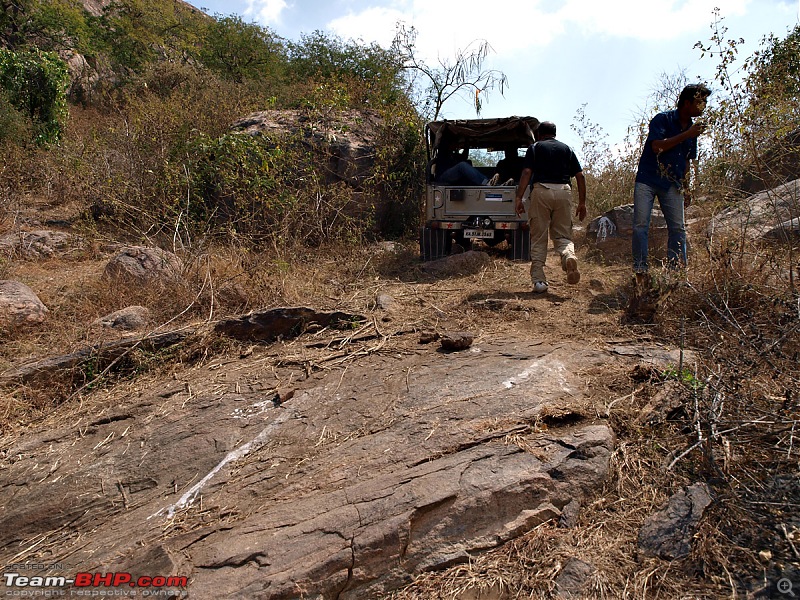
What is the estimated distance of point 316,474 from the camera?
282 centimetres

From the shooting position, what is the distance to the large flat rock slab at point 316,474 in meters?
2.37

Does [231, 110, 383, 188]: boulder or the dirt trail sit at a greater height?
[231, 110, 383, 188]: boulder

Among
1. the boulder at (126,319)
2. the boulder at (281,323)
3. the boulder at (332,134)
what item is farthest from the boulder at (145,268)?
the boulder at (332,134)

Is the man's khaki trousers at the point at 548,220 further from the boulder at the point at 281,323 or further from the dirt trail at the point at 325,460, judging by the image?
the boulder at the point at 281,323

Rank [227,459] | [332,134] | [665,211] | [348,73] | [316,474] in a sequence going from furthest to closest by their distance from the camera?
[348,73] < [332,134] < [665,211] < [227,459] < [316,474]

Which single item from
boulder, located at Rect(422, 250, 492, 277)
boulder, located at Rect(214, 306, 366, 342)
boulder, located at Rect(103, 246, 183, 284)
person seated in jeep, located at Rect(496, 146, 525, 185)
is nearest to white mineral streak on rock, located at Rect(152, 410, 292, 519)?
boulder, located at Rect(214, 306, 366, 342)

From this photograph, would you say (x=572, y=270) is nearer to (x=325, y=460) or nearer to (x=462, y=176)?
(x=462, y=176)

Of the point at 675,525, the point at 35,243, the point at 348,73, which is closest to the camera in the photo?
the point at 675,525

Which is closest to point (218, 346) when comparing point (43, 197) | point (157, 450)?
point (157, 450)

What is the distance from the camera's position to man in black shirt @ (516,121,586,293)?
5160mm

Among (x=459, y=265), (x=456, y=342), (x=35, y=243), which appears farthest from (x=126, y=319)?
(x=459, y=265)

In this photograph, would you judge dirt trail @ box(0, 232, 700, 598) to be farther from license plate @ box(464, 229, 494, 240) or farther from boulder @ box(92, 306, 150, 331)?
license plate @ box(464, 229, 494, 240)

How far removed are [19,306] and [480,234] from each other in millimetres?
5277

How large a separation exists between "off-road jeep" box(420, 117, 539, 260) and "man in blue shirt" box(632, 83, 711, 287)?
2.37 meters
